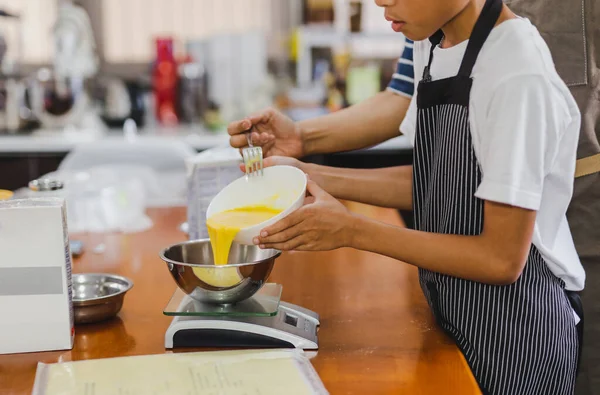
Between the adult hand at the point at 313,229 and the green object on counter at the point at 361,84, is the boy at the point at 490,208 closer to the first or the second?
the adult hand at the point at 313,229

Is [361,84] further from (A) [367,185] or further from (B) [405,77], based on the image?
(A) [367,185]

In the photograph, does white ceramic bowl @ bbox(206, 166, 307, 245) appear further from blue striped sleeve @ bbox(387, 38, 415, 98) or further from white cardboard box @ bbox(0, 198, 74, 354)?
blue striped sleeve @ bbox(387, 38, 415, 98)

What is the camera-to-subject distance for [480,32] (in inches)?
48.0

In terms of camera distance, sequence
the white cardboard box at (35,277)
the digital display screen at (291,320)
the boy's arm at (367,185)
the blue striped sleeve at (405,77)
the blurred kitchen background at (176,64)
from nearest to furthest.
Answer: the white cardboard box at (35,277) < the digital display screen at (291,320) < the boy's arm at (367,185) < the blue striped sleeve at (405,77) < the blurred kitchen background at (176,64)

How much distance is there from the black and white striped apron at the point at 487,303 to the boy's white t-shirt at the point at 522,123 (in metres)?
0.03

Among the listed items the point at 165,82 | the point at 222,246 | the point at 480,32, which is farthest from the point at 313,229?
the point at 165,82

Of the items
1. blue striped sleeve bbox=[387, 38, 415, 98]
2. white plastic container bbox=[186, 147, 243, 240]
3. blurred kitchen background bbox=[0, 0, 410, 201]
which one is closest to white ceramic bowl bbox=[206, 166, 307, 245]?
white plastic container bbox=[186, 147, 243, 240]

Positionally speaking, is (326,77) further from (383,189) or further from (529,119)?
(529,119)

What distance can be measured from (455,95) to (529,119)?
0.17m

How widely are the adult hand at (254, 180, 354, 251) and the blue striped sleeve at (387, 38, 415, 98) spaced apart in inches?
26.0

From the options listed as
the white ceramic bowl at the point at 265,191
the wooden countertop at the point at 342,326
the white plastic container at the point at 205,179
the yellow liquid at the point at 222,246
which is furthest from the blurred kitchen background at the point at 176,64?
the yellow liquid at the point at 222,246

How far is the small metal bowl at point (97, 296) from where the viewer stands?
1320mm

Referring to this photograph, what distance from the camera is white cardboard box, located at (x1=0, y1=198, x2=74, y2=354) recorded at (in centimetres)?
116

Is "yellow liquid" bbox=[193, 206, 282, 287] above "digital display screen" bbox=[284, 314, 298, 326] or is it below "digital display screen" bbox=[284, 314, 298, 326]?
above
